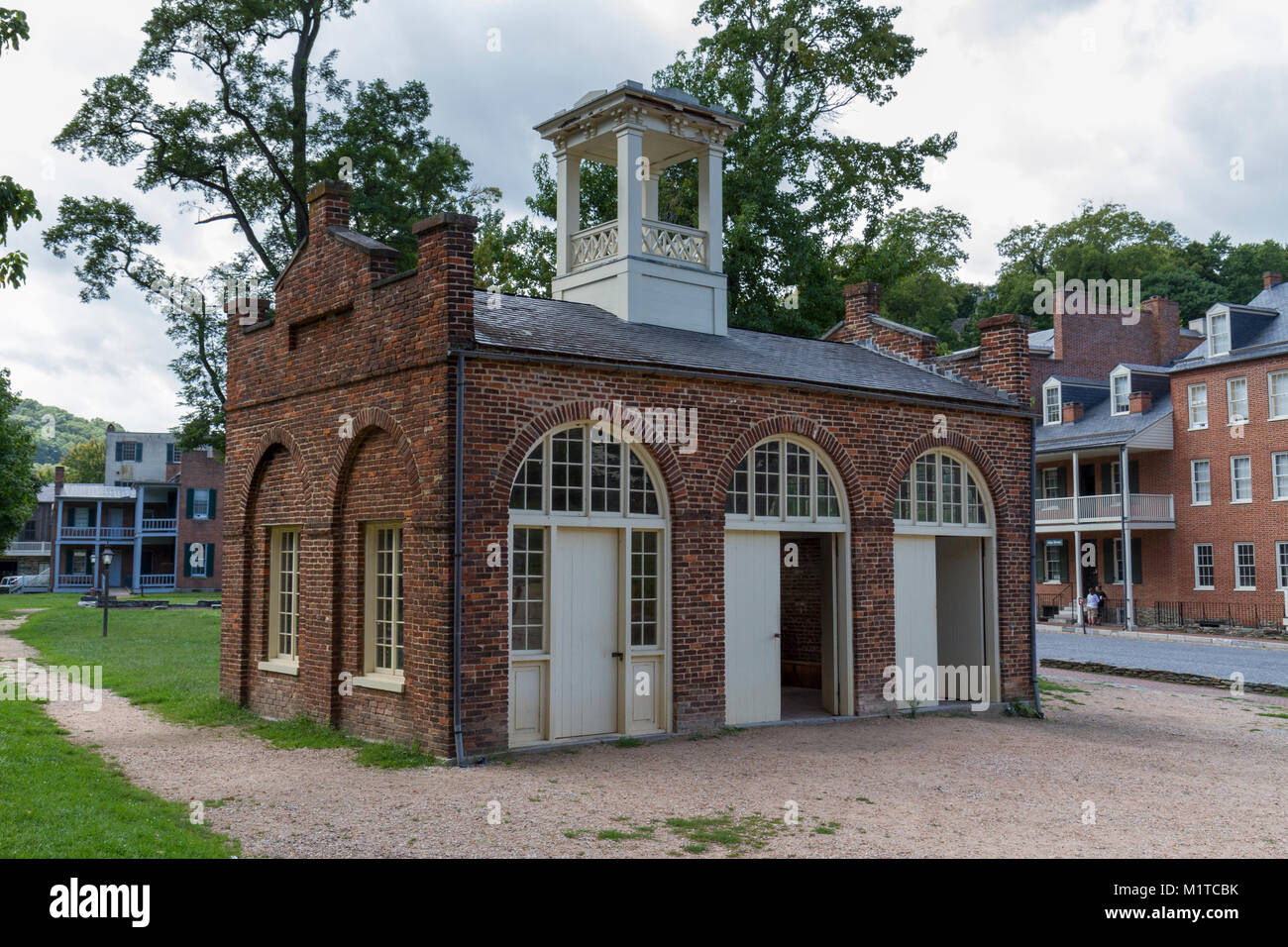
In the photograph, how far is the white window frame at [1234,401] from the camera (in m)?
34.7

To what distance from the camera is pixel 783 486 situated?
14.1 meters

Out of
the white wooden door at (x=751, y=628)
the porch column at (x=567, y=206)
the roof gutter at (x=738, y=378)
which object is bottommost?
the white wooden door at (x=751, y=628)

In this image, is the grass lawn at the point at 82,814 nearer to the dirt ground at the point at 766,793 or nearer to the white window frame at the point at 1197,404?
the dirt ground at the point at 766,793

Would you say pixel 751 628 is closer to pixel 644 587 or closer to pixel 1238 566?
pixel 644 587

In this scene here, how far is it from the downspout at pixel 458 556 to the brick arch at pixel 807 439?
343 cm

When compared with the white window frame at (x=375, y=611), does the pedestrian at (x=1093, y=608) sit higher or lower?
lower

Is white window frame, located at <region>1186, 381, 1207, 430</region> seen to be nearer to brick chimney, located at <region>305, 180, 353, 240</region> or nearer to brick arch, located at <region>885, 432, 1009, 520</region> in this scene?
brick arch, located at <region>885, 432, 1009, 520</region>

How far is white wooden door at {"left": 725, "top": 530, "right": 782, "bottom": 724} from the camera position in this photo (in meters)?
13.5

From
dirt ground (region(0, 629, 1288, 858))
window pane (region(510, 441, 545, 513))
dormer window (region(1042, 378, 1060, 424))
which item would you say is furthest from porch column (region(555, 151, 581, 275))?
dormer window (region(1042, 378, 1060, 424))

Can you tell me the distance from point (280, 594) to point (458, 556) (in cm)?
468

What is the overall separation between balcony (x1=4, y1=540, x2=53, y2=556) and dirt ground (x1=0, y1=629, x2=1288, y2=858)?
56197 millimetres

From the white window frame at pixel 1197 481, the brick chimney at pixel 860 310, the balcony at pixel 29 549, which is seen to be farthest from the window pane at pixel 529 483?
the balcony at pixel 29 549

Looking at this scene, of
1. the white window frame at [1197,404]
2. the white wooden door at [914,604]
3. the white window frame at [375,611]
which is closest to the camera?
the white window frame at [375,611]

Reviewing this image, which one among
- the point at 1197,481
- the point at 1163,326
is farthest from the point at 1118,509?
the point at 1163,326
